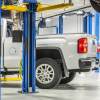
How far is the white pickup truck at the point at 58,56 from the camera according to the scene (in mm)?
10734

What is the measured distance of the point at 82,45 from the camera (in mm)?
10844

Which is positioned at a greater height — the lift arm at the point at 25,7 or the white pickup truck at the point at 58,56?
the lift arm at the point at 25,7

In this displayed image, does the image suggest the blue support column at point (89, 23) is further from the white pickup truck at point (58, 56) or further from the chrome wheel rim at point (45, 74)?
the chrome wheel rim at point (45, 74)

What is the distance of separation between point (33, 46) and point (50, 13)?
8.34 m

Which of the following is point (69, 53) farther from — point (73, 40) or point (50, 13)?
point (50, 13)

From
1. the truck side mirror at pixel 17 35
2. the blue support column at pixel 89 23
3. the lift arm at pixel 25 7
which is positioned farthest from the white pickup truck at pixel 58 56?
the blue support column at pixel 89 23

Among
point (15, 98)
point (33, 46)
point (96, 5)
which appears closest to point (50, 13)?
point (33, 46)

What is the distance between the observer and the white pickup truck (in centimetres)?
1073

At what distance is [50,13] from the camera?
1811 cm

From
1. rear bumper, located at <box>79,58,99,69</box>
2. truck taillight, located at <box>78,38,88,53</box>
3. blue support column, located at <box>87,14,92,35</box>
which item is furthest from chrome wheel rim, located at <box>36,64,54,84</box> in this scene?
blue support column, located at <box>87,14,92,35</box>

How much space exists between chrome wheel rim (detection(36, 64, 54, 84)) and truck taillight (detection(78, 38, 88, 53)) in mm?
931

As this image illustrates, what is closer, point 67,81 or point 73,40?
point 73,40

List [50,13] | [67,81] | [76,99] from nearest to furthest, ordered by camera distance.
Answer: [76,99] → [67,81] → [50,13]

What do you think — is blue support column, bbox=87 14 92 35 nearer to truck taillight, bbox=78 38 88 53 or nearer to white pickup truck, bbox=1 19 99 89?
white pickup truck, bbox=1 19 99 89
